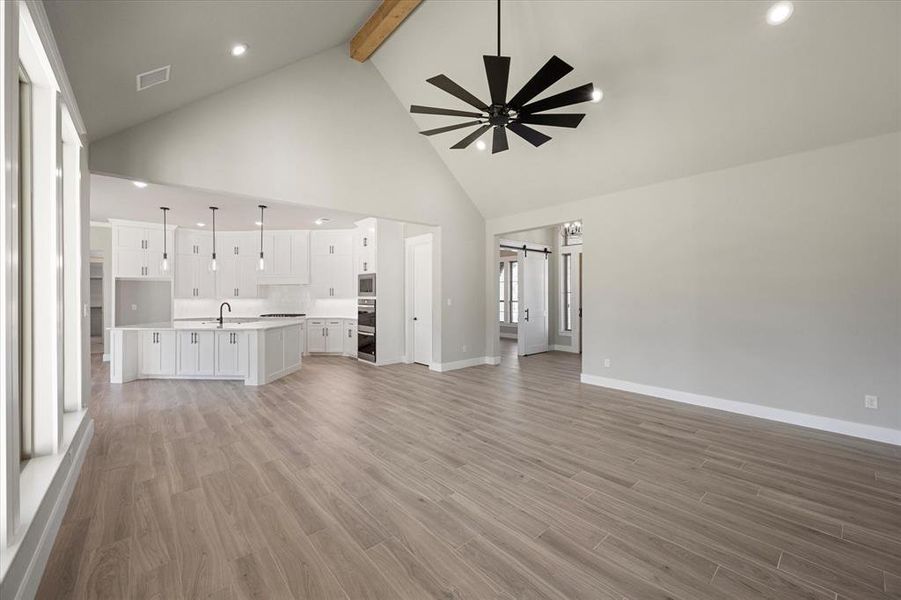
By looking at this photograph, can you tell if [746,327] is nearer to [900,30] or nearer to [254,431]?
[900,30]

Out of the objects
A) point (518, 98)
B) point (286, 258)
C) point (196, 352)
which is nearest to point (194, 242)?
point (286, 258)

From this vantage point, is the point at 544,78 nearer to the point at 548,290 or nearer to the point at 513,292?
the point at 548,290

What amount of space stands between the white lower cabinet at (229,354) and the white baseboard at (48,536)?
2836mm

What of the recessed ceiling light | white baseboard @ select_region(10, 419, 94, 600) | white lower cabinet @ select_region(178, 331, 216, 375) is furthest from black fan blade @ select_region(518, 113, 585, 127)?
white lower cabinet @ select_region(178, 331, 216, 375)

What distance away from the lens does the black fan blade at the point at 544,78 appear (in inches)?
109

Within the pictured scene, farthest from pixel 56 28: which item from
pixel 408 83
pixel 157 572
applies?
pixel 408 83

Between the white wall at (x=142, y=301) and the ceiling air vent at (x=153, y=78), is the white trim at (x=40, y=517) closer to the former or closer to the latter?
the ceiling air vent at (x=153, y=78)

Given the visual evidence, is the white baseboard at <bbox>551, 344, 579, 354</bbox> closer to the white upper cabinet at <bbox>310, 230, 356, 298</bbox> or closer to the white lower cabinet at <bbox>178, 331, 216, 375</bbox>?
the white upper cabinet at <bbox>310, 230, 356, 298</bbox>

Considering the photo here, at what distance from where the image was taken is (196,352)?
5.97m

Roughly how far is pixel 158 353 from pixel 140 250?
3.56 m

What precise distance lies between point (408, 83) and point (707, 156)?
4.03 m

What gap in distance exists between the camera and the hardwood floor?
1772 millimetres

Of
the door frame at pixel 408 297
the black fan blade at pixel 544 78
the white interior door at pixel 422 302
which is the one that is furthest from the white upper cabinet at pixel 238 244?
the black fan blade at pixel 544 78

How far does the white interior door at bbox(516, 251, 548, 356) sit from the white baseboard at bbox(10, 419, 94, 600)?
23.4 ft
